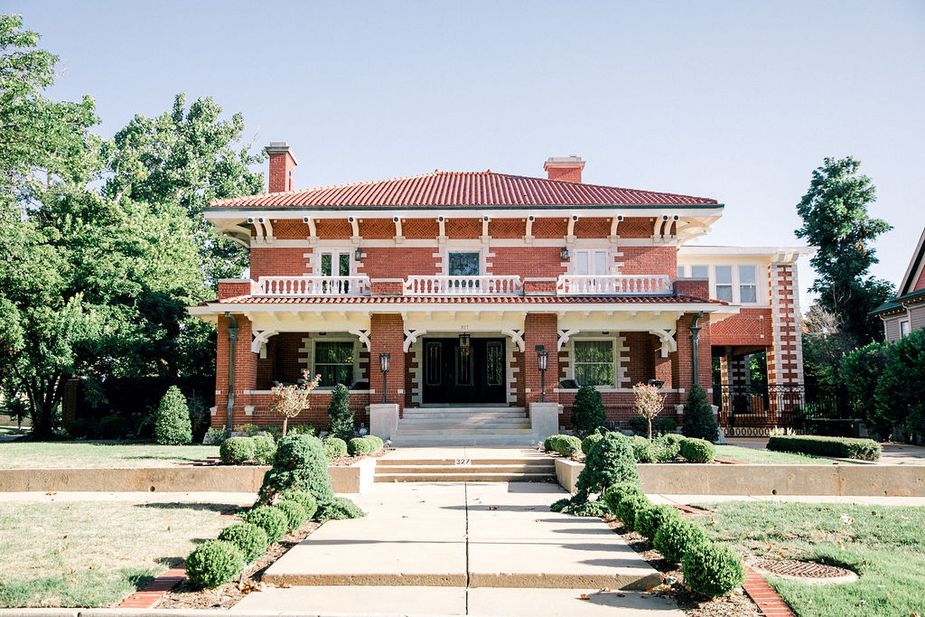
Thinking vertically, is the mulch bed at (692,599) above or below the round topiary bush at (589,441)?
below

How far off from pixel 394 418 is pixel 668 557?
14681mm

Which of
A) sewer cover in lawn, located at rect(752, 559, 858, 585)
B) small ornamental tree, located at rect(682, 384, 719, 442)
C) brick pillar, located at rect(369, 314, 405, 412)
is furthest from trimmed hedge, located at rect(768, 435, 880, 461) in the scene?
brick pillar, located at rect(369, 314, 405, 412)

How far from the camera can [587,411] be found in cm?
2072

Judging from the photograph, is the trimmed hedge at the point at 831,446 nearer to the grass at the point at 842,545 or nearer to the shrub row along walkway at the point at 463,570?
the grass at the point at 842,545

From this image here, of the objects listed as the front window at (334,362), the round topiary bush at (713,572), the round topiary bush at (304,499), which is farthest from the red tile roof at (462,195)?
the round topiary bush at (713,572)

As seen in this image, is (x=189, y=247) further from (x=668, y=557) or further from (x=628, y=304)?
(x=668, y=557)

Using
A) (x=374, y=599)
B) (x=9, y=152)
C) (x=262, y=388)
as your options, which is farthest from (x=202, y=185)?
(x=374, y=599)

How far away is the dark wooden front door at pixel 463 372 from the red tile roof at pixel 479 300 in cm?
342

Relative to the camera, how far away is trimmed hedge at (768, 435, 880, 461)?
53.3 feet

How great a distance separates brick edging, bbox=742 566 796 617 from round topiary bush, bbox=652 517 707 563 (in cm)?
58

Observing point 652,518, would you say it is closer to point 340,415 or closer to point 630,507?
point 630,507

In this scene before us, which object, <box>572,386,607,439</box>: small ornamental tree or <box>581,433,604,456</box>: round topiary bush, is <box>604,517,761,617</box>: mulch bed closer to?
<box>581,433,604,456</box>: round topiary bush

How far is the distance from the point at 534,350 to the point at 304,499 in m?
13.4

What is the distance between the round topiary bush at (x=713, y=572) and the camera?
618cm
